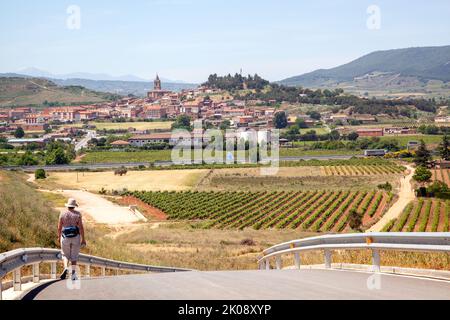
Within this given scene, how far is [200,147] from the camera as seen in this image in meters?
111

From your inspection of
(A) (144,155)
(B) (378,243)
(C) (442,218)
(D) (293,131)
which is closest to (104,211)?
(C) (442,218)

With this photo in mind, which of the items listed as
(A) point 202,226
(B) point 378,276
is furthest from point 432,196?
(B) point 378,276

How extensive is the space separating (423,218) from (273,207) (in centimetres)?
1168

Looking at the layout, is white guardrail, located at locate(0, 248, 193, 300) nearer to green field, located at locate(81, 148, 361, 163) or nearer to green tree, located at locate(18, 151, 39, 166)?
green tree, located at locate(18, 151, 39, 166)

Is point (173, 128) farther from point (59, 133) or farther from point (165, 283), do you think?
point (165, 283)

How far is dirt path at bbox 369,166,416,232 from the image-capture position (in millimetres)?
39812

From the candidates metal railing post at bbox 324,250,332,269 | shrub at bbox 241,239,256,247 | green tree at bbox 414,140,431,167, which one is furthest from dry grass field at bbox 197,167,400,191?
metal railing post at bbox 324,250,332,269

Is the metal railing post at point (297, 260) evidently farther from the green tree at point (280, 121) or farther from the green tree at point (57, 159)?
the green tree at point (280, 121)

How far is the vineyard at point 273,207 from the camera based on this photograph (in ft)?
136

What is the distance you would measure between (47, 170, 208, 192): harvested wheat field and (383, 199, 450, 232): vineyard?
2455 centimetres

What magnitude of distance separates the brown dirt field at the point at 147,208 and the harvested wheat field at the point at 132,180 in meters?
7.53


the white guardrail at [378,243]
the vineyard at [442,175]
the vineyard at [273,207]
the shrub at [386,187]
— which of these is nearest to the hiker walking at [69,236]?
the white guardrail at [378,243]
